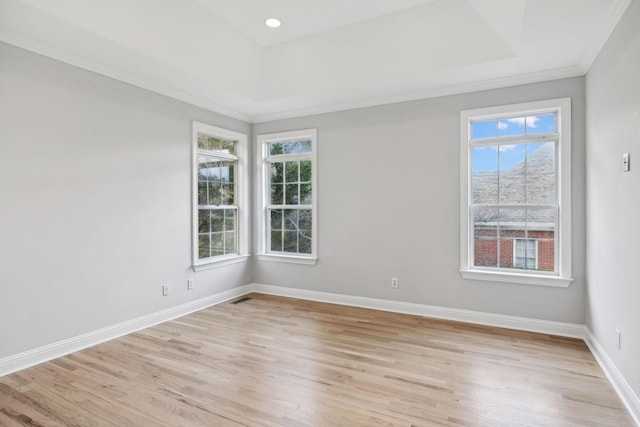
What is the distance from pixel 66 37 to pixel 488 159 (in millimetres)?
3966

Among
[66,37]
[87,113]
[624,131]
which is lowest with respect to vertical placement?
[624,131]

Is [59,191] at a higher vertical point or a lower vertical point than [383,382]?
higher

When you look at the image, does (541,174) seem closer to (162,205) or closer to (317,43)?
(317,43)

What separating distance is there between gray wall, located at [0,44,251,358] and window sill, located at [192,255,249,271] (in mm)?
191

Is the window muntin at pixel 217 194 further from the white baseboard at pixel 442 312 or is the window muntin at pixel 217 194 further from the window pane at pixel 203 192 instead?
the white baseboard at pixel 442 312

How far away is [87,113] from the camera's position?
127 inches

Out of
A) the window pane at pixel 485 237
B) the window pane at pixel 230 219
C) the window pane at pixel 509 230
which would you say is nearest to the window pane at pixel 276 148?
the window pane at pixel 230 219

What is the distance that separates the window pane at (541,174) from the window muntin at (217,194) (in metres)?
3.53

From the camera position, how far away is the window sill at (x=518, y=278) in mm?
3445

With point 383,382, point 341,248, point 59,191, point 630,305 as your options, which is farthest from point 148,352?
point 630,305

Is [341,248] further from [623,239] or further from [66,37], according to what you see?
[66,37]

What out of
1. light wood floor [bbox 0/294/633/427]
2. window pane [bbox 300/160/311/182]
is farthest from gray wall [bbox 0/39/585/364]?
light wood floor [bbox 0/294/633/427]

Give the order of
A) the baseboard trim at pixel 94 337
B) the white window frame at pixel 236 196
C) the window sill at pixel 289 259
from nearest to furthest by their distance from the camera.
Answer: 1. the baseboard trim at pixel 94 337
2. the white window frame at pixel 236 196
3. the window sill at pixel 289 259

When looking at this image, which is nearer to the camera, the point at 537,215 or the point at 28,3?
the point at 28,3
